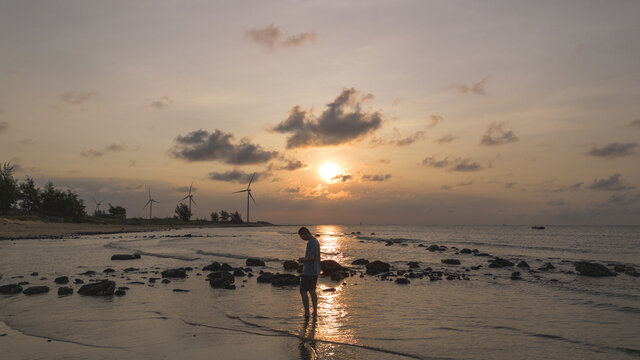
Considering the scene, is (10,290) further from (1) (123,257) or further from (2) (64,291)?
(1) (123,257)

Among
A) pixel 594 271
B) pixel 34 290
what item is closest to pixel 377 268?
pixel 594 271

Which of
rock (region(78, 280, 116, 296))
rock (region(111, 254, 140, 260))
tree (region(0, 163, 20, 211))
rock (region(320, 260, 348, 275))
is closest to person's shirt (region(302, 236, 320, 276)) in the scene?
rock (region(78, 280, 116, 296))

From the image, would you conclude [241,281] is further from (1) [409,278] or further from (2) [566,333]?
(2) [566,333]

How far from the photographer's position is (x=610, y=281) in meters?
26.1

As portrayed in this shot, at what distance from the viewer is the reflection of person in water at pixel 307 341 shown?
10.2 meters

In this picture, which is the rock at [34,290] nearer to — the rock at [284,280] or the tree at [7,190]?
the rock at [284,280]

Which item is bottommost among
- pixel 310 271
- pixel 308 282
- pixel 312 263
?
pixel 308 282

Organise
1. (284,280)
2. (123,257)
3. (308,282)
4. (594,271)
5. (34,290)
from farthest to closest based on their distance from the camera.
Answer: (123,257), (594,271), (284,280), (34,290), (308,282)

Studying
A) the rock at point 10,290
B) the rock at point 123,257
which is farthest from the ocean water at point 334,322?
the rock at point 123,257

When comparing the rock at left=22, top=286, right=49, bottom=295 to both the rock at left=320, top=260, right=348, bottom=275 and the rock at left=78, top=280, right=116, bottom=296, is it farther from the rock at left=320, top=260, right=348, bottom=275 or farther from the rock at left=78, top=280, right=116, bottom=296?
the rock at left=320, top=260, right=348, bottom=275

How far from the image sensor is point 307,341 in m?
11.5

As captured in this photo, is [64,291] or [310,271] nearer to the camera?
[310,271]

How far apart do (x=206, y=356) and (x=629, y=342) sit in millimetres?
12543

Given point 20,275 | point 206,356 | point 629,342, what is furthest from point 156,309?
point 629,342
